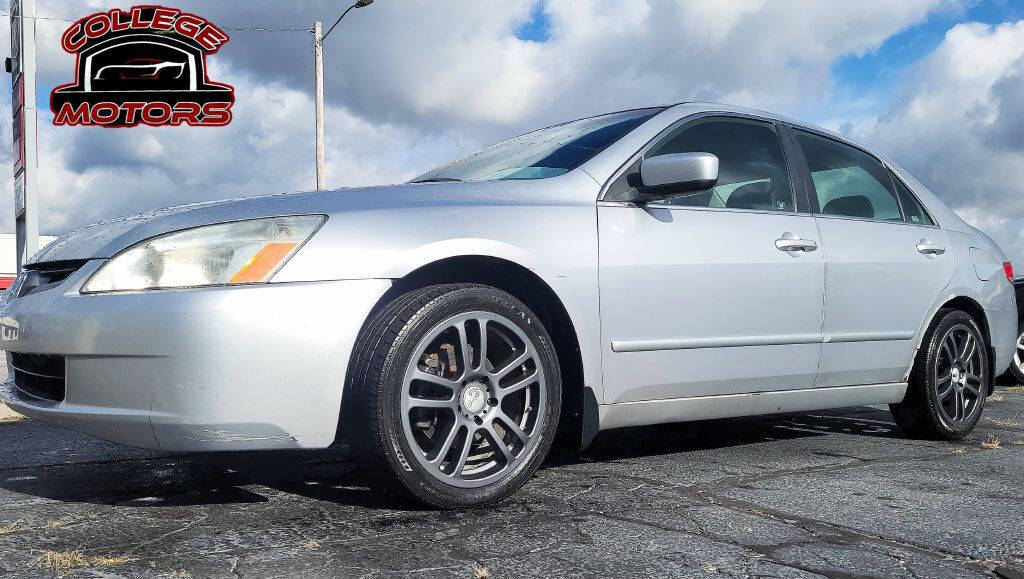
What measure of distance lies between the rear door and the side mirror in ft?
3.21

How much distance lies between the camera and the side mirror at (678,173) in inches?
131

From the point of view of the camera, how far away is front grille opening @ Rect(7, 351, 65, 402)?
292cm

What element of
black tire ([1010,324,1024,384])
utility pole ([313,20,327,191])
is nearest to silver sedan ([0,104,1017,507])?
black tire ([1010,324,1024,384])

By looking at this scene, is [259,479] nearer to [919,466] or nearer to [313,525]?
[313,525]

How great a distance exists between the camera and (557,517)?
2.88 metres

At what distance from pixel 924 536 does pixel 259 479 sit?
2251mm

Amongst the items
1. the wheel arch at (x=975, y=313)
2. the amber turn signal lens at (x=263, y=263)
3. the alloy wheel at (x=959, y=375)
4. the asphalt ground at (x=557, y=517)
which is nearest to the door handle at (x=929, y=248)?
the wheel arch at (x=975, y=313)

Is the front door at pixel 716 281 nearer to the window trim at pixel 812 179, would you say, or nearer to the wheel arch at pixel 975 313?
the window trim at pixel 812 179

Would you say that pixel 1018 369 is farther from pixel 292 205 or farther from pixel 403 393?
pixel 292 205

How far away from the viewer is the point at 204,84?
13.3 m

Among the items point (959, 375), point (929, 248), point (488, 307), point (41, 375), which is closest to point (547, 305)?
point (488, 307)

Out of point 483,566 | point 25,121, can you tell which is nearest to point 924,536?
point 483,566

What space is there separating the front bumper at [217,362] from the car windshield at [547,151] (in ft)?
3.55

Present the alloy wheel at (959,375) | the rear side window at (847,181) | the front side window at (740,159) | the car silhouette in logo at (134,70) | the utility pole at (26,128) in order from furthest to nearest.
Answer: the car silhouette in logo at (134,70) → the utility pole at (26,128) → the alloy wheel at (959,375) → the rear side window at (847,181) → the front side window at (740,159)
